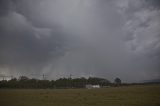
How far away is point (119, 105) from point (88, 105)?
14.4 ft

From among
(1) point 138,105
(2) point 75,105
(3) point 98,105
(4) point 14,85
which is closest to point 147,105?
(1) point 138,105

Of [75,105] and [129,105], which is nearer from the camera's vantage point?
[129,105]

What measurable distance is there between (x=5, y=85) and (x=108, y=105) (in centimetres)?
15557

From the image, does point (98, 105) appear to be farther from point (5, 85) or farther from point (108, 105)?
point (5, 85)

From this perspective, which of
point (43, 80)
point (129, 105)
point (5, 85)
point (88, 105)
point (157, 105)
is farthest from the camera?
point (43, 80)

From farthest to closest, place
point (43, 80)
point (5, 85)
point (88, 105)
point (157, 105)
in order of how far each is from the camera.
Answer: point (43, 80), point (5, 85), point (88, 105), point (157, 105)

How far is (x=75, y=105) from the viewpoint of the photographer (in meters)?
27.2

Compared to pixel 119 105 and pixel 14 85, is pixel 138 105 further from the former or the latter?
pixel 14 85

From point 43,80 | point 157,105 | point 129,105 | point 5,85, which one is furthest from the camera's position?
point 43,80

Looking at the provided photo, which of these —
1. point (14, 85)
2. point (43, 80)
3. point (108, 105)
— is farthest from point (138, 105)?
point (43, 80)

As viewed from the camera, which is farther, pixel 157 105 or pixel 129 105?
pixel 129 105

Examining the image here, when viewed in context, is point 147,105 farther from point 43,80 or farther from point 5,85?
point 43,80

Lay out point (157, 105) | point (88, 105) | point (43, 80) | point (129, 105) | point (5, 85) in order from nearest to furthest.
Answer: point (157, 105) → point (129, 105) → point (88, 105) → point (5, 85) → point (43, 80)

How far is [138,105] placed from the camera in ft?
80.4
